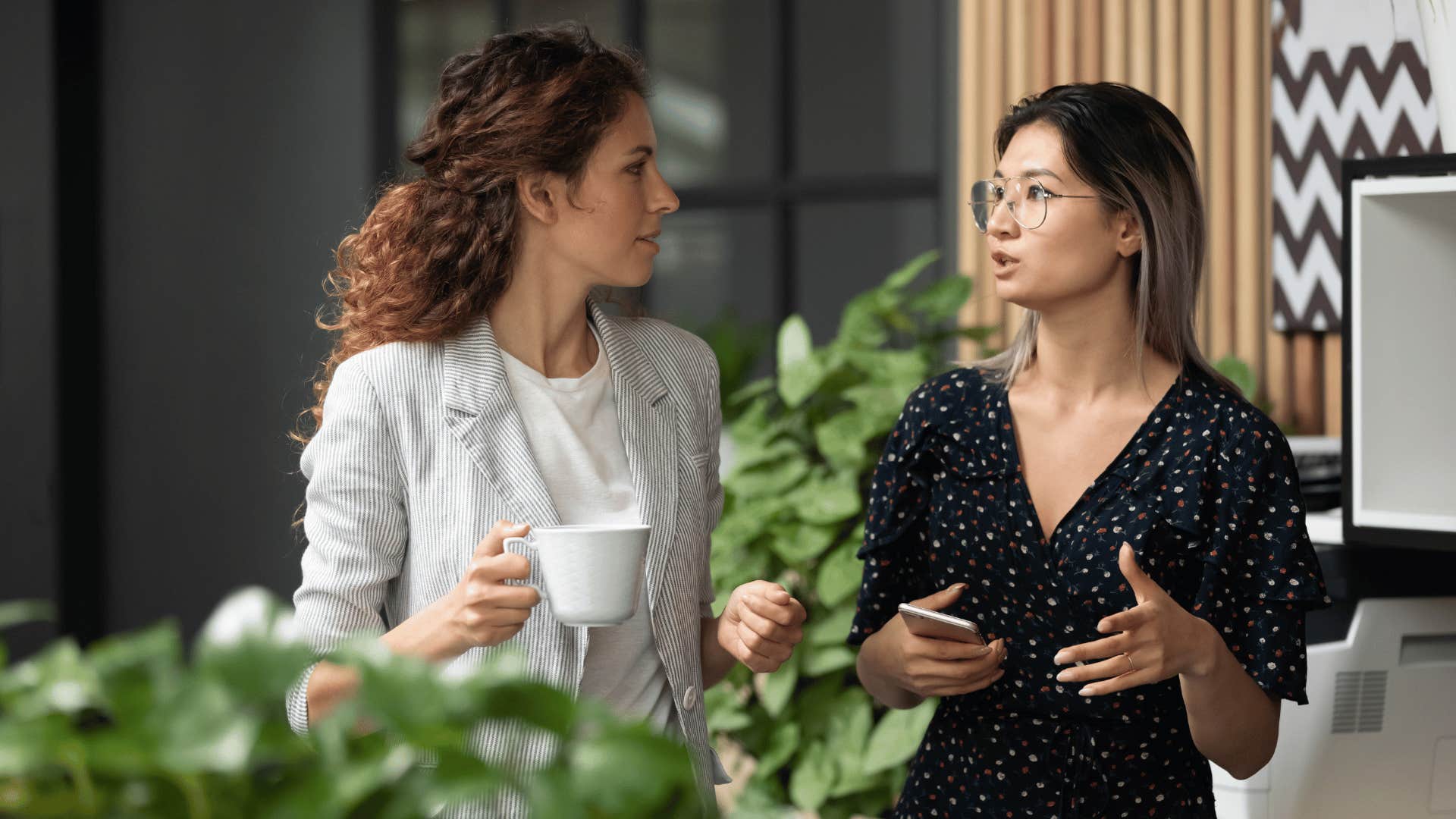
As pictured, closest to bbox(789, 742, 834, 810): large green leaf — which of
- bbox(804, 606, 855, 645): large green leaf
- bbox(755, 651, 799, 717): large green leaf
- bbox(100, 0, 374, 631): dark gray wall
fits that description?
bbox(755, 651, 799, 717): large green leaf

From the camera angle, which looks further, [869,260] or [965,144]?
[869,260]

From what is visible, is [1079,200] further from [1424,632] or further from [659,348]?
[1424,632]

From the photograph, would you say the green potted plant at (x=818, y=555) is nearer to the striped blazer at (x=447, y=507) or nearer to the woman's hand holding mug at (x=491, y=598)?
the striped blazer at (x=447, y=507)

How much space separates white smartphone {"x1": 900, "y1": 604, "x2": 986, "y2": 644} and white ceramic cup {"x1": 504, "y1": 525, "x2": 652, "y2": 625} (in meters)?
0.33

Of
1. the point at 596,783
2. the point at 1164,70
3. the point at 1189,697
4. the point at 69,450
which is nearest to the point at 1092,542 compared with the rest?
the point at 1189,697

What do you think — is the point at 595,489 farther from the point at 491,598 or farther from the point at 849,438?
the point at 849,438

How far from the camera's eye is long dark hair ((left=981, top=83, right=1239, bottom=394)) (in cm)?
146

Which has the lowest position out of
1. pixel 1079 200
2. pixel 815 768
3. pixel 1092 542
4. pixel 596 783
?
pixel 815 768

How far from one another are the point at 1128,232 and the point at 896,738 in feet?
4.35

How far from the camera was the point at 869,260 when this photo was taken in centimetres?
354

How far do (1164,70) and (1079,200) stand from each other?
4.91ft

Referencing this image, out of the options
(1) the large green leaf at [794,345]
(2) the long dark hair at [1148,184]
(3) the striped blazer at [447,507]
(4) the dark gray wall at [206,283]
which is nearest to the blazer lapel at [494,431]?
(3) the striped blazer at [447,507]

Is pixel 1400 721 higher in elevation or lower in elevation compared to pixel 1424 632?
lower

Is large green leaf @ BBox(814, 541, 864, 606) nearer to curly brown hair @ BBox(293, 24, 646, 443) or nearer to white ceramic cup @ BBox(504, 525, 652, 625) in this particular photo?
curly brown hair @ BBox(293, 24, 646, 443)
